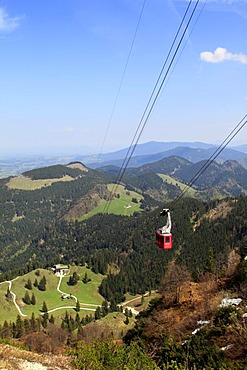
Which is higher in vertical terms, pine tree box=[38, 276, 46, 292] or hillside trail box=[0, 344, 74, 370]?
hillside trail box=[0, 344, 74, 370]

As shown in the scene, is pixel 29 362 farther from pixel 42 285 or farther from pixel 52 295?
pixel 42 285

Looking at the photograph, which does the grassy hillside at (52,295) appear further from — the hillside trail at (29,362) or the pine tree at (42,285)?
the hillside trail at (29,362)

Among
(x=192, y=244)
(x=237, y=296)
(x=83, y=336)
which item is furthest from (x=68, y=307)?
(x=237, y=296)

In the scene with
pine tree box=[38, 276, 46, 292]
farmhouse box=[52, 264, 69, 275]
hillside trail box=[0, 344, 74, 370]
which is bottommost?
farmhouse box=[52, 264, 69, 275]

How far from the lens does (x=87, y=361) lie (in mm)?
23266

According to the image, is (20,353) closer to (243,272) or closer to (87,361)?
(87,361)

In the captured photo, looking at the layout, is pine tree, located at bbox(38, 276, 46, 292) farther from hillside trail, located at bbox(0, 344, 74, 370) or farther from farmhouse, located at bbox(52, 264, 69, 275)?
hillside trail, located at bbox(0, 344, 74, 370)

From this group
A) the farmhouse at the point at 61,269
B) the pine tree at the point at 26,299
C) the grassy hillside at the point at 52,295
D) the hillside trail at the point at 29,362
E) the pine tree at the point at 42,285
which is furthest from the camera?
the farmhouse at the point at 61,269

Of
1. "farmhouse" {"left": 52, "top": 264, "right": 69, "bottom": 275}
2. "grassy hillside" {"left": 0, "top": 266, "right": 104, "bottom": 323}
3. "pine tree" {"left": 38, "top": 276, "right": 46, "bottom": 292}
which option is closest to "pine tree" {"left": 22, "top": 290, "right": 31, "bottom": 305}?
"grassy hillside" {"left": 0, "top": 266, "right": 104, "bottom": 323}

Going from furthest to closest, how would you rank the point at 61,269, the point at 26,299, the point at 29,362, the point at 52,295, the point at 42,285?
1. the point at 61,269
2. the point at 42,285
3. the point at 52,295
4. the point at 26,299
5. the point at 29,362

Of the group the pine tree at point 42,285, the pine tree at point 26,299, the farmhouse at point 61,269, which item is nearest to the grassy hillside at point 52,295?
the pine tree at point 26,299

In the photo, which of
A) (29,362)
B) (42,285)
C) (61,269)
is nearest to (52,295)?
(42,285)

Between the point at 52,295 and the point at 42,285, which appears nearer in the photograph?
the point at 52,295

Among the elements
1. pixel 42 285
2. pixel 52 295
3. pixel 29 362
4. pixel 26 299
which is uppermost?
pixel 29 362
